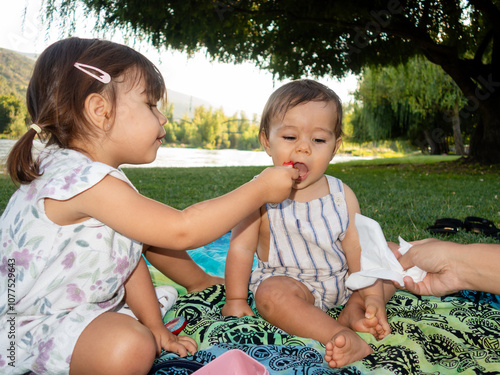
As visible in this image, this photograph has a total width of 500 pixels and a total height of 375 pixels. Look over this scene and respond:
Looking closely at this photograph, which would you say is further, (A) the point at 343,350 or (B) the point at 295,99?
(B) the point at 295,99

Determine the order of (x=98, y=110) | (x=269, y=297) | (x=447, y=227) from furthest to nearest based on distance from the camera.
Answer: (x=447, y=227) → (x=269, y=297) → (x=98, y=110)

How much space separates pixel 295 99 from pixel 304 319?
3.32 ft

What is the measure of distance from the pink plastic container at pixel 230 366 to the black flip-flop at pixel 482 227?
245 centimetres

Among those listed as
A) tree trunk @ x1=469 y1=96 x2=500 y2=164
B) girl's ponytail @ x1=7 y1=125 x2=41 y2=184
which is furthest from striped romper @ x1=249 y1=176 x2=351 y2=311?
tree trunk @ x1=469 y1=96 x2=500 y2=164

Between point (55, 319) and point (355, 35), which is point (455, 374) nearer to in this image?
→ point (55, 319)

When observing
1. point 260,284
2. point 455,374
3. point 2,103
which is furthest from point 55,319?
point 2,103

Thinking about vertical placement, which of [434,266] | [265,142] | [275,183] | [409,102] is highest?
[409,102]

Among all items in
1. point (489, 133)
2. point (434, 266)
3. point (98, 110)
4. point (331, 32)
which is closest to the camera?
point (98, 110)

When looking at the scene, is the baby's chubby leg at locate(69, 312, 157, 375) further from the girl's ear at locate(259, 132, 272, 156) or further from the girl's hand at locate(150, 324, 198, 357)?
the girl's ear at locate(259, 132, 272, 156)

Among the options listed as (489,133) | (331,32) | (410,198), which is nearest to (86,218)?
(410,198)

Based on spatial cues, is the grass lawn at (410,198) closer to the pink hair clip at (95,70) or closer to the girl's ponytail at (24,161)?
the girl's ponytail at (24,161)

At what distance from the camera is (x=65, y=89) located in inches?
57.8

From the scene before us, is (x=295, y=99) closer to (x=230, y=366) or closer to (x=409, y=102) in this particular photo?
(x=230, y=366)

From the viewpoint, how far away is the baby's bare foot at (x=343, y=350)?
1460mm
